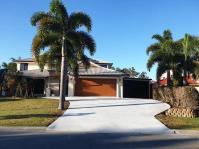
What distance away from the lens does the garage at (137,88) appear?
44938 mm

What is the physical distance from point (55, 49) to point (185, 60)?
12195 millimetres

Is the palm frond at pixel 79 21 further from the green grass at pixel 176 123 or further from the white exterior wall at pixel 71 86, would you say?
the white exterior wall at pixel 71 86

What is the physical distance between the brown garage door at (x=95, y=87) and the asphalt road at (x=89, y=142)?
26157 millimetres

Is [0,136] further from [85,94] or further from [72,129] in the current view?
[85,94]

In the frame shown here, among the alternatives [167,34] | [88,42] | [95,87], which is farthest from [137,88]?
[88,42]

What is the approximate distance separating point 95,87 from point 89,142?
95.3 feet

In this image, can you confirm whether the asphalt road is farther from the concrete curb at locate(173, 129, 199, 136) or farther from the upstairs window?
the upstairs window

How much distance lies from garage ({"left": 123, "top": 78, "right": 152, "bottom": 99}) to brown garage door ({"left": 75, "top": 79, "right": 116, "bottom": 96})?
94.9 inches

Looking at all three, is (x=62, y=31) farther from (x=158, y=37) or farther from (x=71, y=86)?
(x=158, y=37)

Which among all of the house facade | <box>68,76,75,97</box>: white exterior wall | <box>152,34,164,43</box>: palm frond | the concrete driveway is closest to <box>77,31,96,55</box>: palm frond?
the concrete driveway

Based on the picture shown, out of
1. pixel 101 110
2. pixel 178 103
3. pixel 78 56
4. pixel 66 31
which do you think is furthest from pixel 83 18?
pixel 178 103

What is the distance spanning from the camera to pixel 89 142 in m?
13.5

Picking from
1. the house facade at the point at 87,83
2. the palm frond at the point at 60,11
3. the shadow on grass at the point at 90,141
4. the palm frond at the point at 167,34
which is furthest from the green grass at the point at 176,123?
the palm frond at the point at 167,34

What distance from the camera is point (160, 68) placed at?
3797 cm
